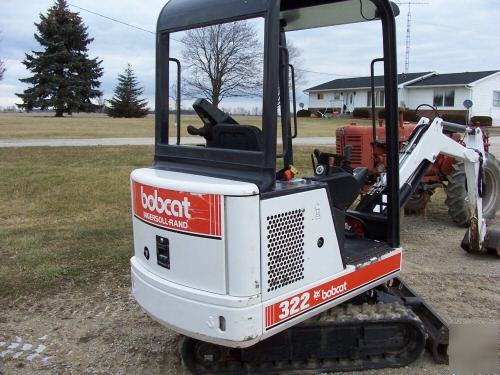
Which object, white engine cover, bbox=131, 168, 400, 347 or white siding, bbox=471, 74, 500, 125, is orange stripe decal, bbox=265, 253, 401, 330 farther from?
white siding, bbox=471, 74, 500, 125

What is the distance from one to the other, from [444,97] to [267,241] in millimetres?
44037

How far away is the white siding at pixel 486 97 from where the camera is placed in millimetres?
42844

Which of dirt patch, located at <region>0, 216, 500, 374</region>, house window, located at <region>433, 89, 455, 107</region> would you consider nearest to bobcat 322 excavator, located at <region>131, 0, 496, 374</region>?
dirt patch, located at <region>0, 216, 500, 374</region>

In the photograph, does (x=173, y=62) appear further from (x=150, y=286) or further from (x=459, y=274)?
(x=459, y=274)

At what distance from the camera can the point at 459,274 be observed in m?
5.98

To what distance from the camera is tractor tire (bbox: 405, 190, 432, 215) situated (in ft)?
29.0

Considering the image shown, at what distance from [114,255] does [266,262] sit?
3887 millimetres

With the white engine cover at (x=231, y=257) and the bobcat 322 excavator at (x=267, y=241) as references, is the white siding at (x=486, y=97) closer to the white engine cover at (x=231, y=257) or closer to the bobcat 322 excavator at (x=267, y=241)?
the bobcat 322 excavator at (x=267, y=241)

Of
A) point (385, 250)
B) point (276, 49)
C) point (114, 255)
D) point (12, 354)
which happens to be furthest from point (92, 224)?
point (276, 49)

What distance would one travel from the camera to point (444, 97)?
4328 cm

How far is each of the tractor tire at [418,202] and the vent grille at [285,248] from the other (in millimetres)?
6083

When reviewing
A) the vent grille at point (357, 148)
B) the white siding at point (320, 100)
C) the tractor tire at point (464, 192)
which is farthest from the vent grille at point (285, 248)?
the tractor tire at point (464, 192)

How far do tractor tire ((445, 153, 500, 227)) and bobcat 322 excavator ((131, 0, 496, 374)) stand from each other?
4.00 meters

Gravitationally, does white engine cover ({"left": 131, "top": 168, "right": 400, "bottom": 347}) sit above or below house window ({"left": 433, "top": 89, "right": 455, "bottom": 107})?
below
